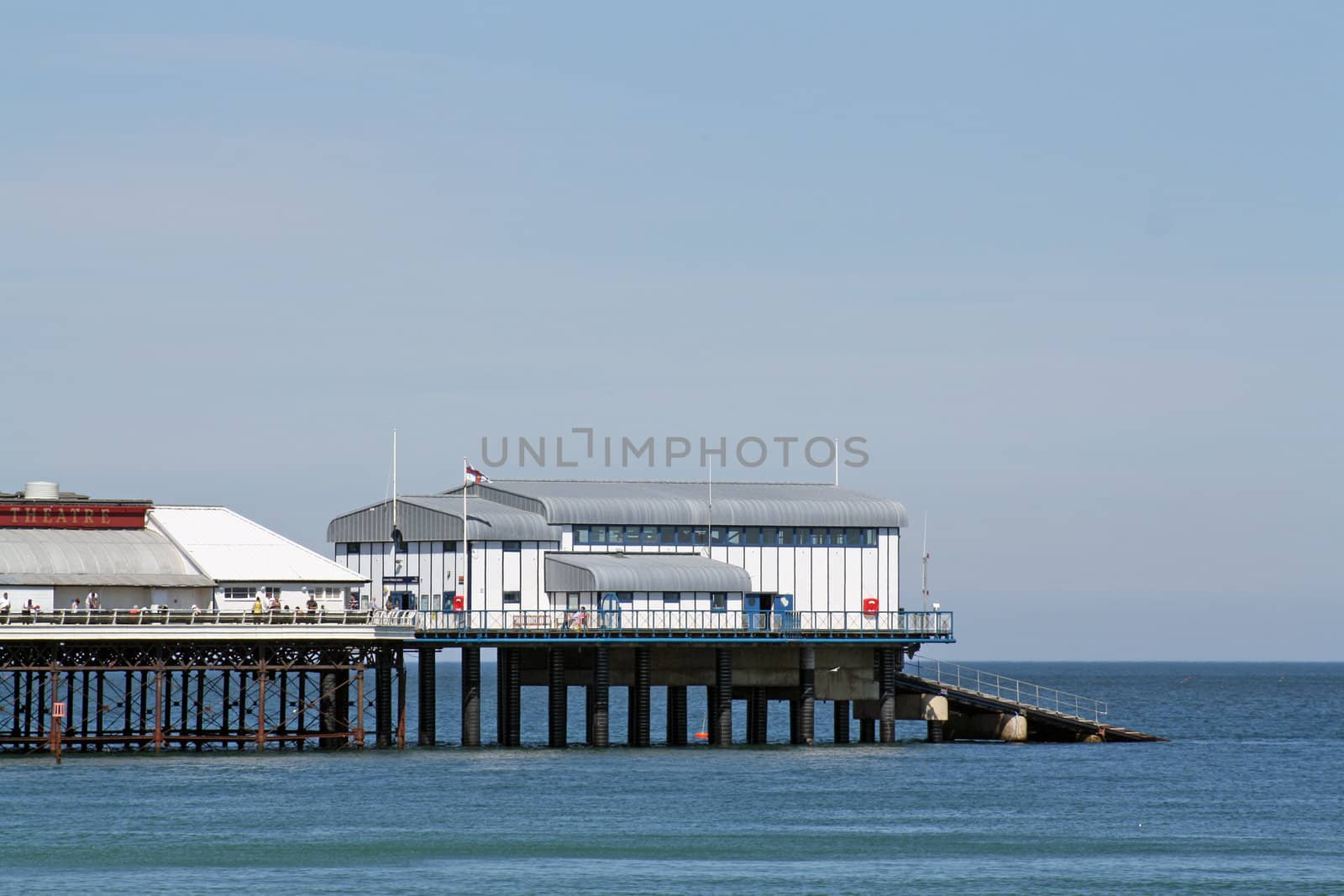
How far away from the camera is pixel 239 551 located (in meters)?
92.7

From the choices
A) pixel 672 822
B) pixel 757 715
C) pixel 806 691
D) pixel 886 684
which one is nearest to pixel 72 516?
pixel 757 715

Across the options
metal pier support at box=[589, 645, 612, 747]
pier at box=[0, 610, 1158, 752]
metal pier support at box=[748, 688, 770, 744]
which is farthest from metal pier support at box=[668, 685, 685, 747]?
A: metal pier support at box=[589, 645, 612, 747]

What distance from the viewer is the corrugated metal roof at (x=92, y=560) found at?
88375mm

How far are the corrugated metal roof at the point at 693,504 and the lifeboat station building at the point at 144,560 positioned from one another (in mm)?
8700

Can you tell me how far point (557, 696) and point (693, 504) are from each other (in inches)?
417

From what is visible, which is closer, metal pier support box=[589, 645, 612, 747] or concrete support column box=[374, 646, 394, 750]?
concrete support column box=[374, 646, 394, 750]

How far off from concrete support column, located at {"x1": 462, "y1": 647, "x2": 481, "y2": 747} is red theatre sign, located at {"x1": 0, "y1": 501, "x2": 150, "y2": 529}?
48.6 feet

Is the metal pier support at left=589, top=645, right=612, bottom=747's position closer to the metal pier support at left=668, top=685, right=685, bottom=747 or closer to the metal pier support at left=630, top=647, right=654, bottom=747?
the metal pier support at left=630, top=647, right=654, bottom=747

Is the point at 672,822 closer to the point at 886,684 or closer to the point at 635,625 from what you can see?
the point at 635,625

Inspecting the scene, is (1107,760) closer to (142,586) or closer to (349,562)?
(349,562)

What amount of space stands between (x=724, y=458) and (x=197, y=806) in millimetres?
34633

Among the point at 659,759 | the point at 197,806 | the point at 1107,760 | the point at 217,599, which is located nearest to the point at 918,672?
the point at 1107,760

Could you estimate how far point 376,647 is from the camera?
92188 millimetres

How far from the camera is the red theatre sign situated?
9281 cm
